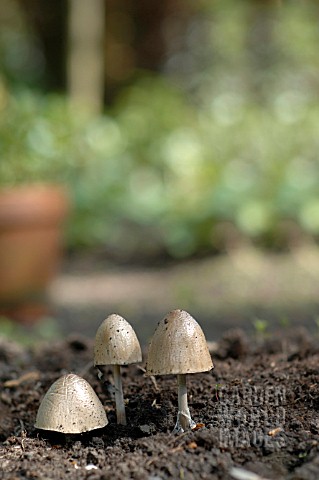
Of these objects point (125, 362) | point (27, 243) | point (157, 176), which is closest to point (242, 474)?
point (125, 362)

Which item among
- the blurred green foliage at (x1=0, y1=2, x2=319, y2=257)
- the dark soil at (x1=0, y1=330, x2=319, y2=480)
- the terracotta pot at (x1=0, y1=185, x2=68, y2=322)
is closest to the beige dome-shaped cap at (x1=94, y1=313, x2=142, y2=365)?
the dark soil at (x1=0, y1=330, x2=319, y2=480)

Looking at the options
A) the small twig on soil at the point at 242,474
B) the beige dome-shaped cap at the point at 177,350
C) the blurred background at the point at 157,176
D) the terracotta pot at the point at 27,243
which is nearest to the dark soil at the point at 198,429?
the small twig on soil at the point at 242,474

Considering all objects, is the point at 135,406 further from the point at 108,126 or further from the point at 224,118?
the point at 224,118

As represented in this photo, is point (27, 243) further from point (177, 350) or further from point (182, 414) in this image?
point (177, 350)

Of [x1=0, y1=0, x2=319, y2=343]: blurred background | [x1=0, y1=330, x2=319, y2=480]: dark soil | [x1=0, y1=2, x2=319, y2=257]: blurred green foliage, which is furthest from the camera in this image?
[x1=0, y1=2, x2=319, y2=257]: blurred green foliage

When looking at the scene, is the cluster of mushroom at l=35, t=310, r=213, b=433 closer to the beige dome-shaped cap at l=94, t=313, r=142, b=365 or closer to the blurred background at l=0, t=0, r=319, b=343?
the beige dome-shaped cap at l=94, t=313, r=142, b=365
